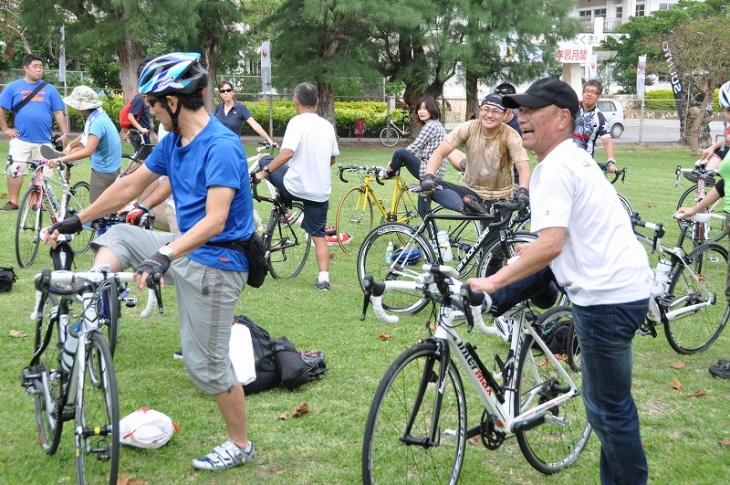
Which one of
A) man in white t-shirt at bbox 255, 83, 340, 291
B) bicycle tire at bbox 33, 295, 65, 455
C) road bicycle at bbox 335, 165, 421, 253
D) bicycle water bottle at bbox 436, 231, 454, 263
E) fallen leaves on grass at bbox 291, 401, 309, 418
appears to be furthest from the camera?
road bicycle at bbox 335, 165, 421, 253

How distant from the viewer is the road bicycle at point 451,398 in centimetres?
351

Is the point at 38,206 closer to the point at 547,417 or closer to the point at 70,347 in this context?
the point at 70,347

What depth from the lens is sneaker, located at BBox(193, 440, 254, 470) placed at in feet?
14.1

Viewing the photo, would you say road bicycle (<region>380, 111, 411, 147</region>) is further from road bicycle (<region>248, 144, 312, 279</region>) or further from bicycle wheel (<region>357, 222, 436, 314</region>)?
bicycle wheel (<region>357, 222, 436, 314</region>)

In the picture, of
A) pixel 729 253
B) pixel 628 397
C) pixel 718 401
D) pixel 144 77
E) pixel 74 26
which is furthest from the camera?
pixel 74 26

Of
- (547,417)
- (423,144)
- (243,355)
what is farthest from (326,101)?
(547,417)

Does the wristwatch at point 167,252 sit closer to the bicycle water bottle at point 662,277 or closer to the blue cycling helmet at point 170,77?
the blue cycling helmet at point 170,77

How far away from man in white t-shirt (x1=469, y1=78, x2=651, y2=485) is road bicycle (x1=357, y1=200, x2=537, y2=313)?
3299 millimetres

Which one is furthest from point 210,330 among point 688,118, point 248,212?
point 688,118

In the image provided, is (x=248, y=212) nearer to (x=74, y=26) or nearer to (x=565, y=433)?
(x=565, y=433)

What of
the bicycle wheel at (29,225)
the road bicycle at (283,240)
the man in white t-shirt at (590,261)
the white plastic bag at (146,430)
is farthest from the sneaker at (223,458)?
the bicycle wheel at (29,225)

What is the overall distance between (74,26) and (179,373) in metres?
21.0

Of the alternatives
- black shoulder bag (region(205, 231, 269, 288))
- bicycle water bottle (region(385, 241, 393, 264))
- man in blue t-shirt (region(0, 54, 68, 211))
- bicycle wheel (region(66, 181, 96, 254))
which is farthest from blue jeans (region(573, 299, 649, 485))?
man in blue t-shirt (region(0, 54, 68, 211))

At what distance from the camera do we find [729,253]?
20.3 ft
